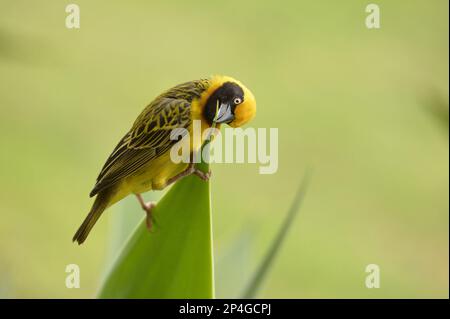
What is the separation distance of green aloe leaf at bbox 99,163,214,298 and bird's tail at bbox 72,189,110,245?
0.07 metres

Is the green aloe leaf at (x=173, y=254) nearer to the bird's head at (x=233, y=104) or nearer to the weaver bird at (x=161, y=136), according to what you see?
the weaver bird at (x=161, y=136)

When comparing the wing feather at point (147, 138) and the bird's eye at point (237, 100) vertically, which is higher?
the bird's eye at point (237, 100)

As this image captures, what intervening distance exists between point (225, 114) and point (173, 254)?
0.23 meters

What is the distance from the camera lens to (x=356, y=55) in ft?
15.1

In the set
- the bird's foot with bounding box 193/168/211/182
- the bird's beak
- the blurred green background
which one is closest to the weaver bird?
the bird's beak

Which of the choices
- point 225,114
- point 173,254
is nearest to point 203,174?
point 173,254

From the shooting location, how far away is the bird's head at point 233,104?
2.84 ft

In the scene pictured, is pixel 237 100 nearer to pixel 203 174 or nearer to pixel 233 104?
pixel 233 104

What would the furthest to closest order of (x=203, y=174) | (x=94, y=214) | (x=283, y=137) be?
(x=283, y=137)
(x=94, y=214)
(x=203, y=174)

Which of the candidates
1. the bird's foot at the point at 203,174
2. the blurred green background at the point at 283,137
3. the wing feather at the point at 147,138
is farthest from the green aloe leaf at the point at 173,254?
the blurred green background at the point at 283,137

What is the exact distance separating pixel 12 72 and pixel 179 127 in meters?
1.23

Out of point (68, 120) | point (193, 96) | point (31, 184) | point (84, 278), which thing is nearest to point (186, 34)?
point (68, 120)

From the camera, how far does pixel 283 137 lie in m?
3.83

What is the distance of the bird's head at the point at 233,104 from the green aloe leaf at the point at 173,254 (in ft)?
0.59
